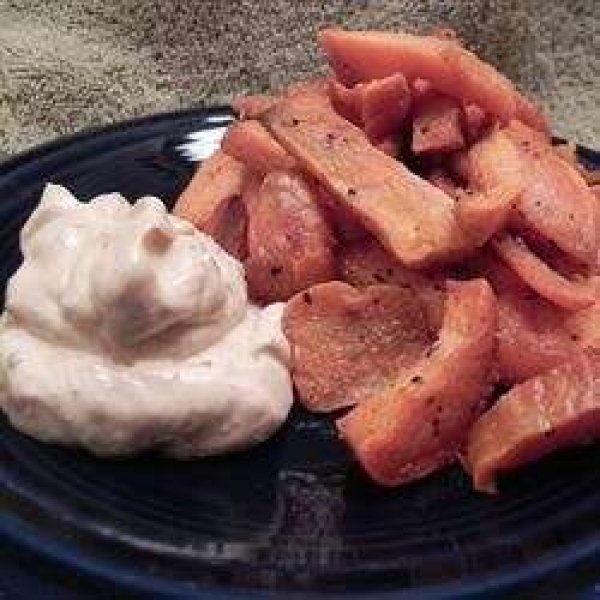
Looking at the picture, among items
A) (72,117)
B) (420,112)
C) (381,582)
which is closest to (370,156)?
(420,112)

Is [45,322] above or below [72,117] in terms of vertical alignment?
above

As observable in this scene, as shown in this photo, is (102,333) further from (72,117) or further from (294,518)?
(72,117)

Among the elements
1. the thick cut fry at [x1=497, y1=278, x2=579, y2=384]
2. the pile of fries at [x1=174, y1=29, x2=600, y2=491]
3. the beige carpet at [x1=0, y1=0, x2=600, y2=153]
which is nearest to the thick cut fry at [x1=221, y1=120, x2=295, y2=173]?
the pile of fries at [x1=174, y1=29, x2=600, y2=491]

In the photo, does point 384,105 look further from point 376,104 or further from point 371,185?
point 371,185

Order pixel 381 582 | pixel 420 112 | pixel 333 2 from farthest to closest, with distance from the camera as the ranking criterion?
pixel 333 2 < pixel 420 112 < pixel 381 582

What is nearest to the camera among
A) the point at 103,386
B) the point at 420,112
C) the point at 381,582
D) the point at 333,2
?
the point at 381,582

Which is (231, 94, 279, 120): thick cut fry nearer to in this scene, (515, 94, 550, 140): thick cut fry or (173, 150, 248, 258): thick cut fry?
(173, 150, 248, 258): thick cut fry

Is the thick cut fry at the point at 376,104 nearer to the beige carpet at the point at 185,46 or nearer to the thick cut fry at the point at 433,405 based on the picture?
the thick cut fry at the point at 433,405
